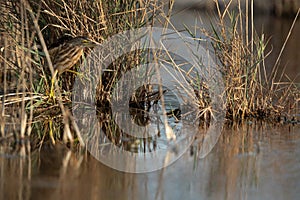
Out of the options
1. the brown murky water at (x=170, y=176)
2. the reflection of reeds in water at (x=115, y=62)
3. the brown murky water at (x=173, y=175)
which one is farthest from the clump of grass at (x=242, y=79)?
the brown murky water at (x=170, y=176)

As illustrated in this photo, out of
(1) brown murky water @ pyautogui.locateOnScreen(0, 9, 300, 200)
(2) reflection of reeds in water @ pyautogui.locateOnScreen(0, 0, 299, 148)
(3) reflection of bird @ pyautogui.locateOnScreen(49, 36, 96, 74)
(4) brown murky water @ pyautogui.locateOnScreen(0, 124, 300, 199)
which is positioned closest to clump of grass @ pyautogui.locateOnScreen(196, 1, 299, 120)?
(2) reflection of reeds in water @ pyautogui.locateOnScreen(0, 0, 299, 148)

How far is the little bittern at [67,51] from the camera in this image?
200 inches

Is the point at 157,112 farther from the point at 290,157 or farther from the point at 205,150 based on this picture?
the point at 290,157

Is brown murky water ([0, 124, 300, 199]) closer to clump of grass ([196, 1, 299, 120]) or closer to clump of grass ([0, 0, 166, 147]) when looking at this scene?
clump of grass ([196, 1, 299, 120])

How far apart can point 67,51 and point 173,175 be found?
1712mm

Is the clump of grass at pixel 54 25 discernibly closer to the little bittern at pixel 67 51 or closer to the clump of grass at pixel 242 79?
the little bittern at pixel 67 51

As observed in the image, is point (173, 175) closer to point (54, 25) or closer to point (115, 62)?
point (115, 62)

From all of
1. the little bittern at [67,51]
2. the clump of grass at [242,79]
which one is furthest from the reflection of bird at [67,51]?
the clump of grass at [242,79]

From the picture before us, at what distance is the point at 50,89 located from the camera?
17.1ft

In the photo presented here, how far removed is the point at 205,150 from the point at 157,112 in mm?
1083

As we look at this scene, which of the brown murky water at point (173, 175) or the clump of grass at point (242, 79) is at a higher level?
the clump of grass at point (242, 79)

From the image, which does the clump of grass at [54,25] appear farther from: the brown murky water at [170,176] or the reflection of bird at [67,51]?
the brown murky water at [170,176]

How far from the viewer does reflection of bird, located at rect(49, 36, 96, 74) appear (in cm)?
507

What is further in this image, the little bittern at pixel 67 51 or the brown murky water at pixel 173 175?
the little bittern at pixel 67 51
